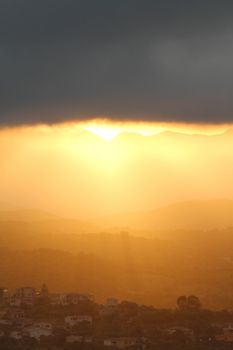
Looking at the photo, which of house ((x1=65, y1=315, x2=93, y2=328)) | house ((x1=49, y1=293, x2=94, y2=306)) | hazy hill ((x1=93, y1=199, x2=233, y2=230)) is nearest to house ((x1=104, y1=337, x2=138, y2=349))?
house ((x1=65, y1=315, x2=93, y2=328))

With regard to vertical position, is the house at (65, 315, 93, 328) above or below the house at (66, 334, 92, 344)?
above

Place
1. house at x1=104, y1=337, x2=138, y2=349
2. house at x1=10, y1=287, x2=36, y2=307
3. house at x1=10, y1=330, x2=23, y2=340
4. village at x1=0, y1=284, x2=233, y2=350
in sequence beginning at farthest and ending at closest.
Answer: house at x1=10, y1=287, x2=36, y2=307 → house at x1=10, y1=330, x2=23, y2=340 → village at x1=0, y1=284, x2=233, y2=350 → house at x1=104, y1=337, x2=138, y2=349

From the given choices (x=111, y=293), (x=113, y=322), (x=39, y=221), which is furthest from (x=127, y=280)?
(x=39, y=221)

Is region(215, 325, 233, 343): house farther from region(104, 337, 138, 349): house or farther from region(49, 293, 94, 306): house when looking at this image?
region(49, 293, 94, 306): house

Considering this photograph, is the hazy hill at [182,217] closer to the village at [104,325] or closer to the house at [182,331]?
the village at [104,325]

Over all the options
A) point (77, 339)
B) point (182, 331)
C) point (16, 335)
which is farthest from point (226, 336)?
point (16, 335)

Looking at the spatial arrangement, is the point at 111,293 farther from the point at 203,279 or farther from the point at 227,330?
the point at 227,330

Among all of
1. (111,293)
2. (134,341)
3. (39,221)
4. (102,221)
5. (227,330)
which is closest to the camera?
(134,341)
